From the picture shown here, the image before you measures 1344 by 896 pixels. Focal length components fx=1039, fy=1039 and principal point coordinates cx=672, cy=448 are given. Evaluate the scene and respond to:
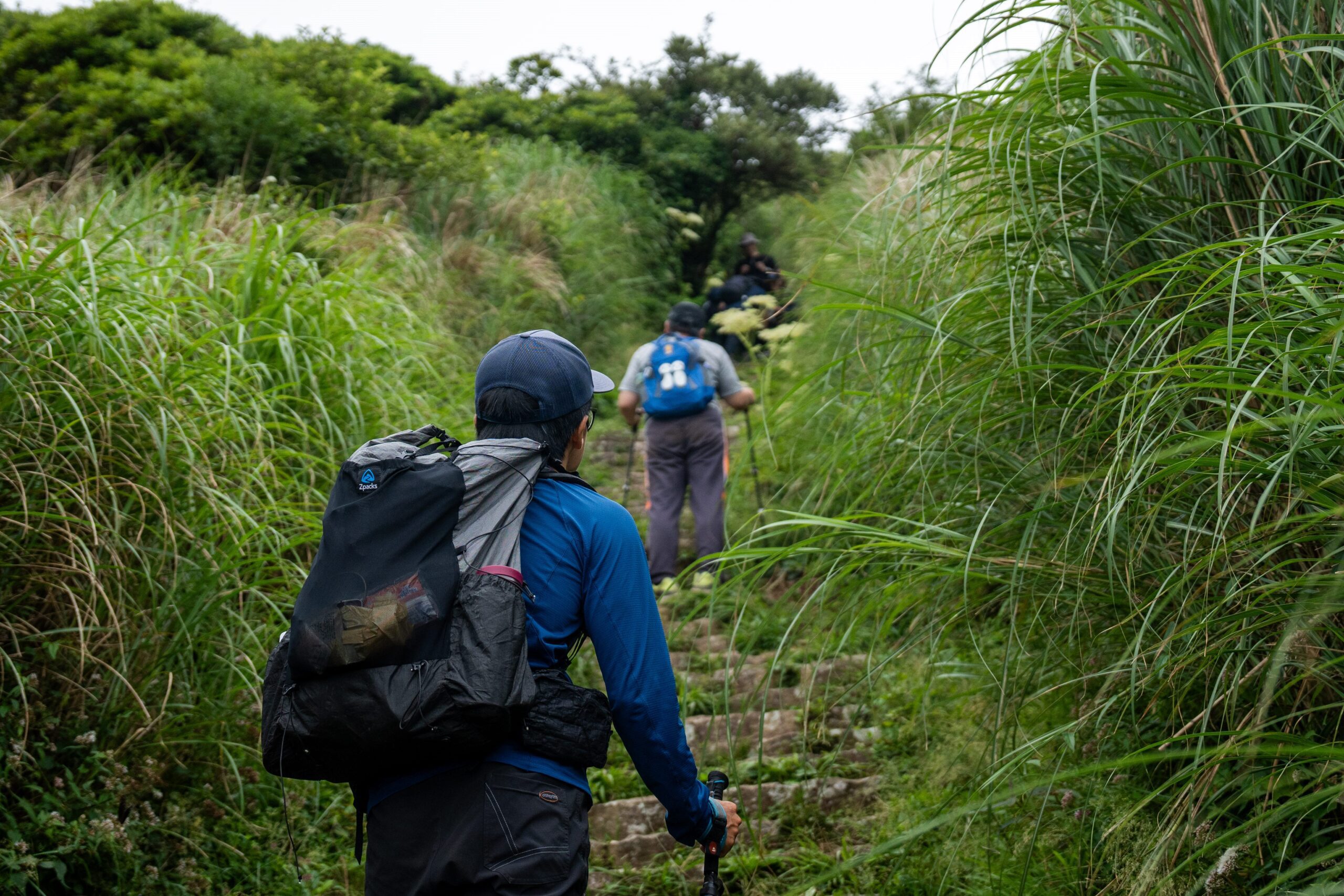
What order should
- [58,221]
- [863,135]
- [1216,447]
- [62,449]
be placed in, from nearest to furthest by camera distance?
[1216,447], [62,449], [58,221], [863,135]

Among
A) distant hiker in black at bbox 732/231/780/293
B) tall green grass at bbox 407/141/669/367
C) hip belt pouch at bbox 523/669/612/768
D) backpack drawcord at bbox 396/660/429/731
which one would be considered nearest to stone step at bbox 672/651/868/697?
hip belt pouch at bbox 523/669/612/768

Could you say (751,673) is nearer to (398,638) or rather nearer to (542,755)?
(542,755)

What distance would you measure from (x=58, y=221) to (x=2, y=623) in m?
2.22

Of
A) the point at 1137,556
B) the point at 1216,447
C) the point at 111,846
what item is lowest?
the point at 111,846

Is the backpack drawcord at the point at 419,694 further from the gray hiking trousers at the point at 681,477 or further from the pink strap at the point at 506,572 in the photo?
the gray hiking trousers at the point at 681,477

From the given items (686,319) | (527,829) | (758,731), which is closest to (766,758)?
(758,731)

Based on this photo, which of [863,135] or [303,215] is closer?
[303,215]

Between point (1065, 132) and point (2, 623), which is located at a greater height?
point (1065, 132)

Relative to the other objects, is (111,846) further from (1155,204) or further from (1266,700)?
(1155,204)

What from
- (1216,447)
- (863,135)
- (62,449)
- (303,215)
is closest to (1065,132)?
(1216,447)

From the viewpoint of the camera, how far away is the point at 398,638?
1.82 m

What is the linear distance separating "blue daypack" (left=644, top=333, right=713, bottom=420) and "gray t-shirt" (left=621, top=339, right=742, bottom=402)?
0.05m

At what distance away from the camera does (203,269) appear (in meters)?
5.16

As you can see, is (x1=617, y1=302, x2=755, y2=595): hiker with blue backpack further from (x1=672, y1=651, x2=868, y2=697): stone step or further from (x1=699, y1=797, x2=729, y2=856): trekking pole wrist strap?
(x1=699, y1=797, x2=729, y2=856): trekking pole wrist strap
